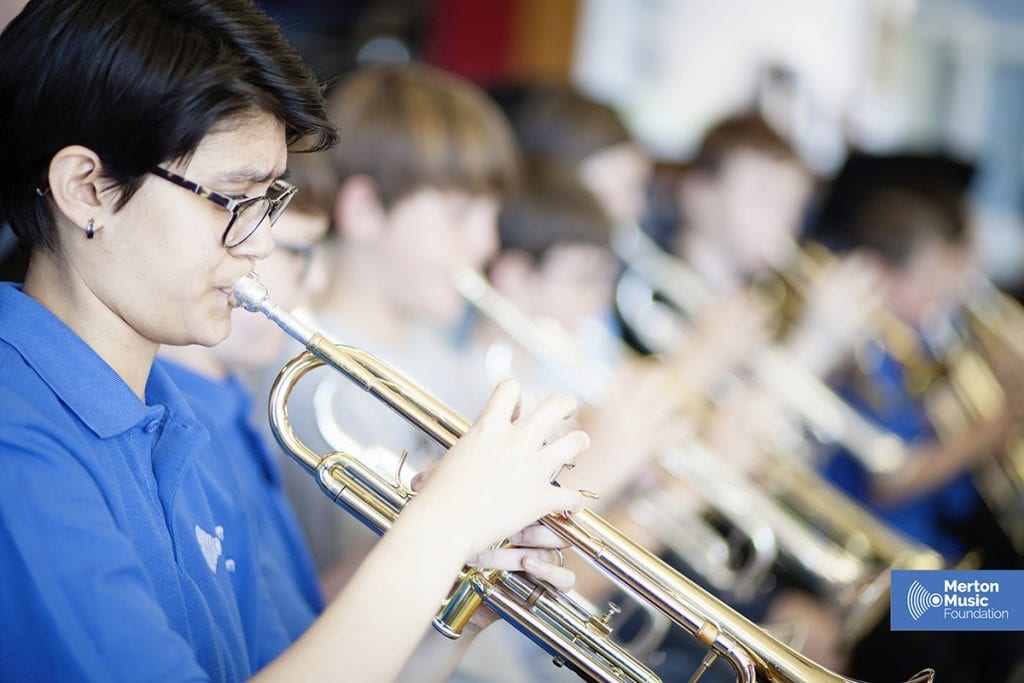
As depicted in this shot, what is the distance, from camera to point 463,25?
162 inches

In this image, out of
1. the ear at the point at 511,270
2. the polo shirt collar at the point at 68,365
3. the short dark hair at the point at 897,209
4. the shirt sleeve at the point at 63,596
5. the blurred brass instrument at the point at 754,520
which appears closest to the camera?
the shirt sleeve at the point at 63,596

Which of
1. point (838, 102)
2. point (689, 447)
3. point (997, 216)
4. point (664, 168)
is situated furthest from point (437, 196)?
point (997, 216)

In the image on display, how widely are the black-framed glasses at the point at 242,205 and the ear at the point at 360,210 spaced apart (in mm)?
765

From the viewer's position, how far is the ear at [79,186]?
908 mm

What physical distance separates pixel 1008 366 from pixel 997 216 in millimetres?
2656

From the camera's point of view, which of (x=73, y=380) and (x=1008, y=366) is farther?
(x=1008, y=366)

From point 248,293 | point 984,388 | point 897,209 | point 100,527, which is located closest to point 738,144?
point 897,209

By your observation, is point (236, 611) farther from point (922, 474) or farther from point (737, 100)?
point (737, 100)

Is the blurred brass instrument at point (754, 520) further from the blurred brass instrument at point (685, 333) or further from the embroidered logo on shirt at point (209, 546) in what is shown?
the embroidered logo on shirt at point (209, 546)

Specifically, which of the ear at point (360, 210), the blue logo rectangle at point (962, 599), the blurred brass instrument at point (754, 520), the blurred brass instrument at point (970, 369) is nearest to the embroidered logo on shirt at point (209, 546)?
the blue logo rectangle at point (962, 599)

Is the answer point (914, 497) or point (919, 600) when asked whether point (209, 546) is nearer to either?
point (919, 600)

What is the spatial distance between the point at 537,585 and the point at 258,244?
434 mm

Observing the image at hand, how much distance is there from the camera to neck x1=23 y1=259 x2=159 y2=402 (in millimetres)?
952

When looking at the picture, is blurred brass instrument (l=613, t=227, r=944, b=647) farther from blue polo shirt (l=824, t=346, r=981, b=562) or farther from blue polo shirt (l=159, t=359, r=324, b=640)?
blue polo shirt (l=159, t=359, r=324, b=640)
